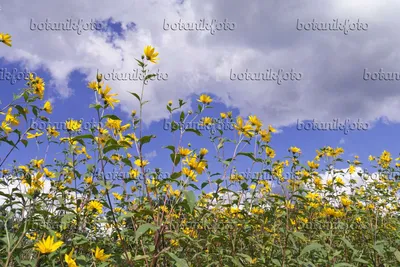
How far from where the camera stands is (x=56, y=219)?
3127 millimetres

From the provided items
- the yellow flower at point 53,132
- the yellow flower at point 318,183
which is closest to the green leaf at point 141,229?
the yellow flower at point 53,132

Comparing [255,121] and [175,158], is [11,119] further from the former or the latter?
[255,121]

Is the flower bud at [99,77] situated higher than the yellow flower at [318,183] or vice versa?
the flower bud at [99,77]

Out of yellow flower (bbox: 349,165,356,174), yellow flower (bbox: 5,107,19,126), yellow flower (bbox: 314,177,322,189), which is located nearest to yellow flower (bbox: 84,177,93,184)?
yellow flower (bbox: 5,107,19,126)

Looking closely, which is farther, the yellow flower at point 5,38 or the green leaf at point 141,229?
the yellow flower at point 5,38

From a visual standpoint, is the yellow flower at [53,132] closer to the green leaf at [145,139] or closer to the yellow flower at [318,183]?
the green leaf at [145,139]

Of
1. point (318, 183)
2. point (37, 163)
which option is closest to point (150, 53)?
point (37, 163)

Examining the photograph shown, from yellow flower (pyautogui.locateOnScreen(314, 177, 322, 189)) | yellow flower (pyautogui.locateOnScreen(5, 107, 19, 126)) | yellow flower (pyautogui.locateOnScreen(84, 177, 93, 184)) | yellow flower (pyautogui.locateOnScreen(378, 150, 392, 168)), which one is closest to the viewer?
yellow flower (pyautogui.locateOnScreen(5, 107, 19, 126))

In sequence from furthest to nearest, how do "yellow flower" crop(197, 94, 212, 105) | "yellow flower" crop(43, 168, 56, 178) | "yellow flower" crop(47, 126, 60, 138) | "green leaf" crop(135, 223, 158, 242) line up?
"yellow flower" crop(47, 126, 60, 138)
"yellow flower" crop(43, 168, 56, 178)
"yellow flower" crop(197, 94, 212, 105)
"green leaf" crop(135, 223, 158, 242)

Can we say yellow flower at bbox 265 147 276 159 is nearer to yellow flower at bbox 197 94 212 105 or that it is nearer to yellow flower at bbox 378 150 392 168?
yellow flower at bbox 197 94 212 105

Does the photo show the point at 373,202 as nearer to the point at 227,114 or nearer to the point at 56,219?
the point at 227,114

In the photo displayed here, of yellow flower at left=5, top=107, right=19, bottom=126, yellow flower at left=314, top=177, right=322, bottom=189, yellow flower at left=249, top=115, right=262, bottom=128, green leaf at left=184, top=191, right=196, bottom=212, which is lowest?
green leaf at left=184, top=191, right=196, bottom=212

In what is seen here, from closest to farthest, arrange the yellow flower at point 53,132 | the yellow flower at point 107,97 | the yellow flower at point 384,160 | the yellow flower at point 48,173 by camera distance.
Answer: the yellow flower at point 107,97 < the yellow flower at point 48,173 < the yellow flower at point 53,132 < the yellow flower at point 384,160

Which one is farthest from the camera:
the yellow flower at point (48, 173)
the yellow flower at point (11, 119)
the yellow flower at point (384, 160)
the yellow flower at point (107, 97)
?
the yellow flower at point (384, 160)
